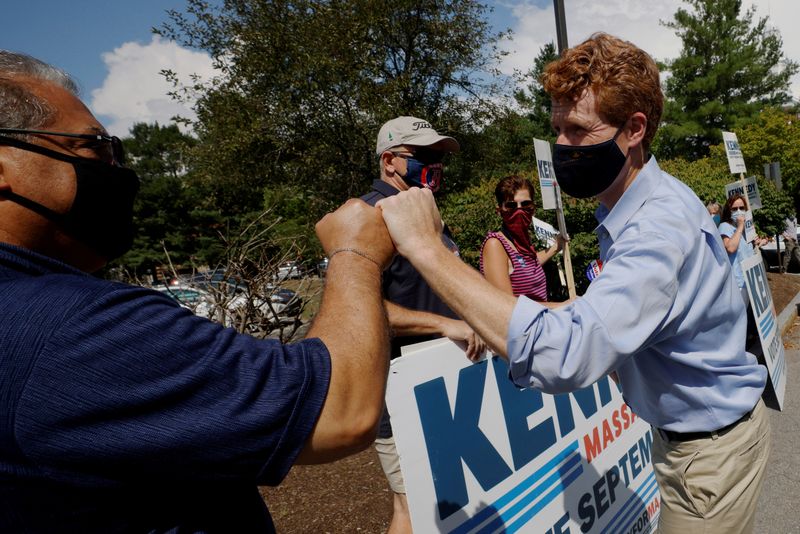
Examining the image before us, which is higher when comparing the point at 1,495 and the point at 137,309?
the point at 137,309

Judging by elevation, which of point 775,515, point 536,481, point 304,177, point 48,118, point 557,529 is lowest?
point 775,515

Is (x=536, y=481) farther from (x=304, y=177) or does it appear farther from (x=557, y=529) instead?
(x=304, y=177)

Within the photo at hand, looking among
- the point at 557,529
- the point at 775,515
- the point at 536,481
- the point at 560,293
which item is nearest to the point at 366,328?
the point at 536,481

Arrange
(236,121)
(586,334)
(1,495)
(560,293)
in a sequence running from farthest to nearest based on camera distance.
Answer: (236,121) < (560,293) < (586,334) < (1,495)

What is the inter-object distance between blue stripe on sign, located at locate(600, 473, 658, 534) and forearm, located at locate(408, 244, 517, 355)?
175 cm

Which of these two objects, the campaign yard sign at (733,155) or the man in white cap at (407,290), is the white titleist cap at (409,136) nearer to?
the man in white cap at (407,290)

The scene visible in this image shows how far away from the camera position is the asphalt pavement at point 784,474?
341 centimetres

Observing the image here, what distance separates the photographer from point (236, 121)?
13.3 metres

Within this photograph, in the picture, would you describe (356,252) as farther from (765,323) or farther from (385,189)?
(765,323)

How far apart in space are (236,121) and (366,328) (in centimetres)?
1329

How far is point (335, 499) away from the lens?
378 centimetres

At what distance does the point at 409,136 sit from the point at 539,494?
186 cm

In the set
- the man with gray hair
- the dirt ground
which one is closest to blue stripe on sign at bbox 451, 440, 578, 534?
the man with gray hair

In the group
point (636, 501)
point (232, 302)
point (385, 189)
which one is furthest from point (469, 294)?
point (232, 302)
